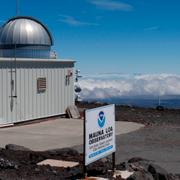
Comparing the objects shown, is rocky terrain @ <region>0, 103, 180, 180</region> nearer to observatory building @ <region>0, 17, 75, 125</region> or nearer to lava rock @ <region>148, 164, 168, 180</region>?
lava rock @ <region>148, 164, 168, 180</region>

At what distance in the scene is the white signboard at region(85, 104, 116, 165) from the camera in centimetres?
770

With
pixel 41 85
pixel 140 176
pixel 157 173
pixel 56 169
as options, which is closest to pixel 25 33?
pixel 41 85

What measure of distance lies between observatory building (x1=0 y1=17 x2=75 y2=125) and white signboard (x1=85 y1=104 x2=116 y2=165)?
9.42 m

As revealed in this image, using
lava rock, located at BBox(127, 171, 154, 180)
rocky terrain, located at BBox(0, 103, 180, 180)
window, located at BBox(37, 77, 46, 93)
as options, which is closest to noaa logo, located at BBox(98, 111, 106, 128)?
rocky terrain, located at BBox(0, 103, 180, 180)

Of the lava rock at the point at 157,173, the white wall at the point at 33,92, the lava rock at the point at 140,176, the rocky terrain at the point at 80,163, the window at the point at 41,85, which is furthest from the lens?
the window at the point at 41,85

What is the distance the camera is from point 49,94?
20.0 m

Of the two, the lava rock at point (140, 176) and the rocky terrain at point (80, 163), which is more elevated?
the lava rock at point (140, 176)

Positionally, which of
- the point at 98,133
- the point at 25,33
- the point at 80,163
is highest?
the point at 25,33

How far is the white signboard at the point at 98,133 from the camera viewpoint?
7695 mm

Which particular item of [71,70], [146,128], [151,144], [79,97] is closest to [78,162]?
[151,144]

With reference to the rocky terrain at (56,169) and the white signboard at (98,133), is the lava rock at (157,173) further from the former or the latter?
the white signboard at (98,133)

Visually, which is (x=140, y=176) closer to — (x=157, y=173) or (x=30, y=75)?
(x=157, y=173)

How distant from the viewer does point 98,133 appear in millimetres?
8039

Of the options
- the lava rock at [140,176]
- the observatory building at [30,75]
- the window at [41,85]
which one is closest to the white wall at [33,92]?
the observatory building at [30,75]
